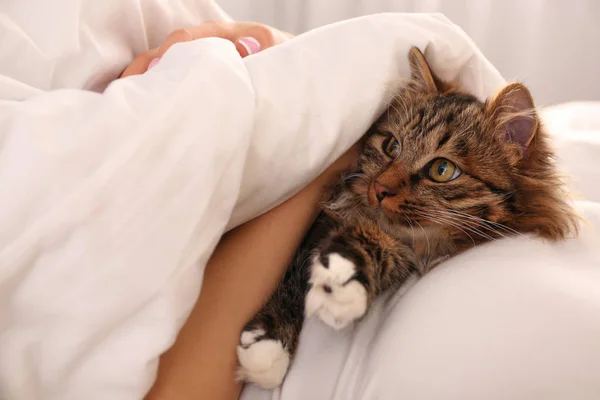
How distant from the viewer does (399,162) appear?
3.02 ft

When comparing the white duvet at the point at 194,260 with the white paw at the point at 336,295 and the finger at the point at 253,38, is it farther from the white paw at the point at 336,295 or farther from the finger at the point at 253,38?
the finger at the point at 253,38

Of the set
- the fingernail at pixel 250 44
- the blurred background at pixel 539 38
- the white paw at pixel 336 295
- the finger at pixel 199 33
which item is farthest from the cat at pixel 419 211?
the blurred background at pixel 539 38

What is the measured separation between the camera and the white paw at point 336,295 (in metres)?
0.74

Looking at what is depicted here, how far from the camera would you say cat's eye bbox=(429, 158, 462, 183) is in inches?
34.6

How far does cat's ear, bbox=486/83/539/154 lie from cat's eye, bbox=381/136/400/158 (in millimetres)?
174

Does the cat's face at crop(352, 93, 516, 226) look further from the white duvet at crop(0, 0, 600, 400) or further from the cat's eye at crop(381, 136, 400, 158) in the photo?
the white duvet at crop(0, 0, 600, 400)

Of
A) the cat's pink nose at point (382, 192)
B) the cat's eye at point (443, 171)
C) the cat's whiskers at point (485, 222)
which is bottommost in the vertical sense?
the cat's pink nose at point (382, 192)

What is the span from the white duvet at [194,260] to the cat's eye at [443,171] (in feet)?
0.56

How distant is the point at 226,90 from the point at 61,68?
419mm

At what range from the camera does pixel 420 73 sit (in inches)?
37.6

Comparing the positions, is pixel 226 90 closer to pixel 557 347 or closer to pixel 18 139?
pixel 18 139

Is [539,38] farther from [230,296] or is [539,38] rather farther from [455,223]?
[230,296]

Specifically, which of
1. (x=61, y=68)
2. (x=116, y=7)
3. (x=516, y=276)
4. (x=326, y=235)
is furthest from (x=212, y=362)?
(x=116, y=7)

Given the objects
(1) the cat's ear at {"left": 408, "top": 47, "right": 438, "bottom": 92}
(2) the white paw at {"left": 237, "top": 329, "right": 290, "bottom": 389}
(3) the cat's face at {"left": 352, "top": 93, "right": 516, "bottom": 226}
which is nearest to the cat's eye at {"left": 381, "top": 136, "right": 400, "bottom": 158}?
(3) the cat's face at {"left": 352, "top": 93, "right": 516, "bottom": 226}
